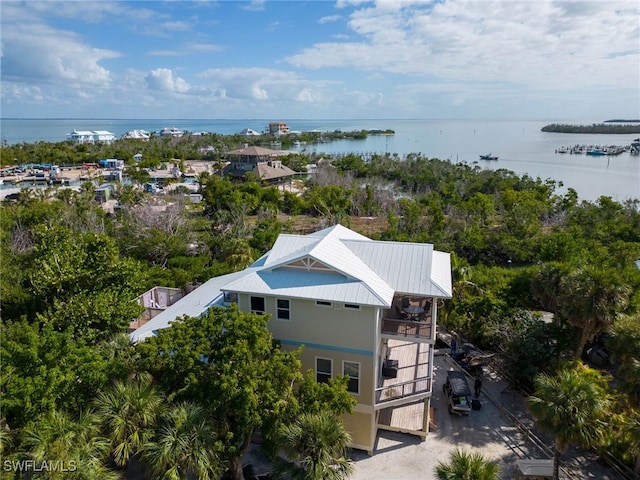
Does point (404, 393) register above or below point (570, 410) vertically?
below

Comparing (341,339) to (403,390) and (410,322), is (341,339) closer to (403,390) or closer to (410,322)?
(410,322)

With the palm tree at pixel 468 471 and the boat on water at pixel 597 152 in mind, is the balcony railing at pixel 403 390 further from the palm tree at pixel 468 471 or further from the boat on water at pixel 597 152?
the boat on water at pixel 597 152

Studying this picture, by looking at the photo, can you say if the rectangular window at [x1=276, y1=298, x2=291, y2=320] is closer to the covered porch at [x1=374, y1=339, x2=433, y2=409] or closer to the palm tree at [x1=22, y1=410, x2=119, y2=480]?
the covered porch at [x1=374, y1=339, x2=433, y2=409]

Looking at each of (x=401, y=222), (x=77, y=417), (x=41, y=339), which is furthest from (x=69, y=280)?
(x=401, y=222)

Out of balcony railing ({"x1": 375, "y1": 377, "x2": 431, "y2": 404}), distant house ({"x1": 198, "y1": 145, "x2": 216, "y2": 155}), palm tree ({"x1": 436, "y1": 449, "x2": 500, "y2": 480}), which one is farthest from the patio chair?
distant house ({"x1": 198, "y1": 145, "x2": 216, "y2": 155})

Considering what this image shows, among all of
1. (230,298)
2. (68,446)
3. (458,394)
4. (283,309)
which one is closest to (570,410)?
(458,394)

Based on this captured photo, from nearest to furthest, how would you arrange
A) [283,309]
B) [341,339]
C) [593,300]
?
[341,339], [283,309], [593,300]

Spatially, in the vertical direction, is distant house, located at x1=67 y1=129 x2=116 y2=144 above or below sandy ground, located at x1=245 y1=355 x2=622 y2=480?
above
